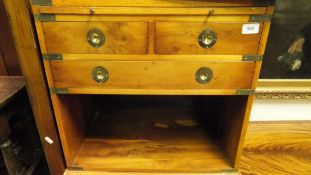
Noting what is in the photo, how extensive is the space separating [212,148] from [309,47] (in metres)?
0.70

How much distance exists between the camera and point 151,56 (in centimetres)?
66

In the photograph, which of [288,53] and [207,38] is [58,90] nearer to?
[207,38]

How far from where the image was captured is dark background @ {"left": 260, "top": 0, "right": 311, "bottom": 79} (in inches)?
40.6

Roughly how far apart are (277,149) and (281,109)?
24 cm

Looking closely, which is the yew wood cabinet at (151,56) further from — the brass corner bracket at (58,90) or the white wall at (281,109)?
the white wall at (281,109)

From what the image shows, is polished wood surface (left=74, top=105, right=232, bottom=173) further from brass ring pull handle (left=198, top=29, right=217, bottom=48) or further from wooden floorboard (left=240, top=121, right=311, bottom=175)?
brass ring pull handle (left=198, top=29, right=217, bottom=48)

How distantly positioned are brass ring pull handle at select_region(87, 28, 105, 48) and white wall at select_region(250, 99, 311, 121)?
95 centimetres

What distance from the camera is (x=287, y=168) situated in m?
1.07

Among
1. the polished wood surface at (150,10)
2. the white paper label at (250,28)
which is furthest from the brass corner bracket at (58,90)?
the white paper label at (250,28)

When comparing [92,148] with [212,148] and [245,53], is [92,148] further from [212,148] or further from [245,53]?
[245,53]

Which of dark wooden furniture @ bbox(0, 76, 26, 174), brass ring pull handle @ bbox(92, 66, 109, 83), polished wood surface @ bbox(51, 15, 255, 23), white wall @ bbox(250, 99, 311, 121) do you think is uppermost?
polished wood surface @ bbox(51, 15, 255, 23)

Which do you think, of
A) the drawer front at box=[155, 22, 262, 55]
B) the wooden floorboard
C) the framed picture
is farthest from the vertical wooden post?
the framed picture

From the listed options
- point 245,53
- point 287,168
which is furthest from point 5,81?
point 287,168

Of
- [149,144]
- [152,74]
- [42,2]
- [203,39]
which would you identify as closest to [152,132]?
[149,144]
